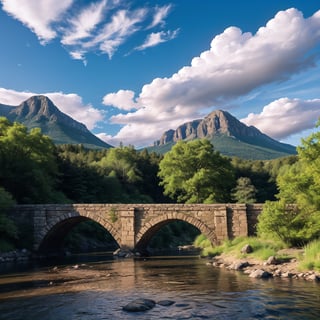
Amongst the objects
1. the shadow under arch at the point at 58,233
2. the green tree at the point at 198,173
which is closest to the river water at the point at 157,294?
the shadow under arch at the point at 58,233

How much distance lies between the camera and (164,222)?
35531 millimetres

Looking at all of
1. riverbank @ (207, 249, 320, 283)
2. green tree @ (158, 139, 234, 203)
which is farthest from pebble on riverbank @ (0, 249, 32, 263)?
riverbank @ (207, 249, 320, 283)

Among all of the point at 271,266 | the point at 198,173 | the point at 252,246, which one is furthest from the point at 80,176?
the point at 271,266

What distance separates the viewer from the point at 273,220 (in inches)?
1040

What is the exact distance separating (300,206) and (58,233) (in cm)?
2600

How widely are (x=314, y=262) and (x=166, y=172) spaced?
28.5 m

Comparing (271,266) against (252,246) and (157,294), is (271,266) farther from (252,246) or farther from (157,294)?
(157,294)

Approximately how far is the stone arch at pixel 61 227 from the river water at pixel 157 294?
10.6 meters

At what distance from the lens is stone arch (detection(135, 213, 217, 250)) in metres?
33.3

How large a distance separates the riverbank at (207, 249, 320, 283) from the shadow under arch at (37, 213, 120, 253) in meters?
12.2

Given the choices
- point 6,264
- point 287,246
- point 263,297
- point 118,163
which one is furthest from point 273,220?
point 118,163

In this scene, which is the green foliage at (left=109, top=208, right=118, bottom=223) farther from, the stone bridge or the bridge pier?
the bridge pier

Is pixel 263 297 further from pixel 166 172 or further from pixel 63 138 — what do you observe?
pixel 63 138

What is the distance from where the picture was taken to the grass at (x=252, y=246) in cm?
2547
